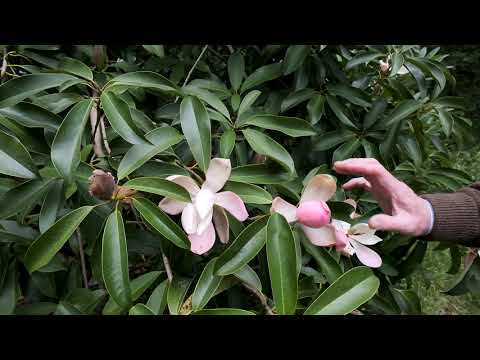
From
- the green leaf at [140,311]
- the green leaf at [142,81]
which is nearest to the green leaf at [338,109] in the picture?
the green leaf at [142,81]

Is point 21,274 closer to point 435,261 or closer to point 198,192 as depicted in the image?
point 198,192

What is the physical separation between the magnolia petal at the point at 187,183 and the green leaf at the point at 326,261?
19cm

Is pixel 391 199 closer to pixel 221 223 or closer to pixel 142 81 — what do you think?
pixel 221 223

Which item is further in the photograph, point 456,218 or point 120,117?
point 456,218

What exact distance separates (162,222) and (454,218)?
523 mm

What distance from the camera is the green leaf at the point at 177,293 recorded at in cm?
63

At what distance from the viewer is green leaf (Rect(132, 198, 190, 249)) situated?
23.7 inches

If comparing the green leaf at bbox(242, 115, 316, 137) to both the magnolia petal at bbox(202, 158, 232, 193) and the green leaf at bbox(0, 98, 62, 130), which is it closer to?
the magnolia petal at bbox(202, 158, 232, 193)

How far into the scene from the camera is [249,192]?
0.67 m

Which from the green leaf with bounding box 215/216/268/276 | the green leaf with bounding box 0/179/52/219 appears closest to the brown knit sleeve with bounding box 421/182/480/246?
the green leaf with bounding box 215/216/268/276

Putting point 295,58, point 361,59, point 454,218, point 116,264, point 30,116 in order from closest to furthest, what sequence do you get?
point 116,264
point 30,116
point 454,218
point 295,58
point 361,59

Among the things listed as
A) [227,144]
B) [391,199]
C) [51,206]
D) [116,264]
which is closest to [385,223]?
[391,199]

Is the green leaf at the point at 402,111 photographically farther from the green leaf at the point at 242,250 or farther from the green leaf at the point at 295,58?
the green leaf at the point at 242,250

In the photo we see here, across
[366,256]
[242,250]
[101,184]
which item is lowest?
[366,256]
